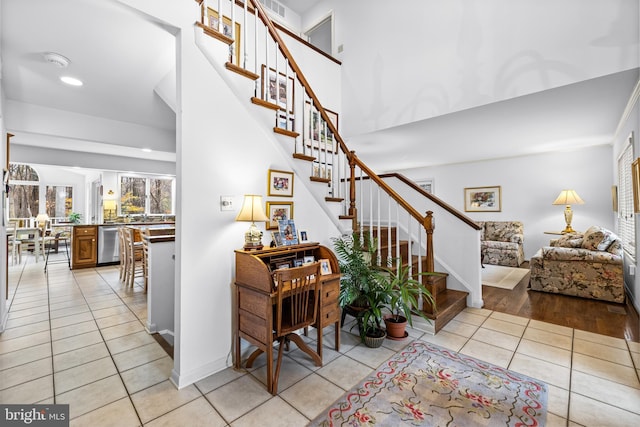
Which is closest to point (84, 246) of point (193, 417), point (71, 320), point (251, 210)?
point (71, 320)

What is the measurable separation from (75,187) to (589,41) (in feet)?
40.4

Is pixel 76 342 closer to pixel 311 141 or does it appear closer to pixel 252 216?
pixel 252 216

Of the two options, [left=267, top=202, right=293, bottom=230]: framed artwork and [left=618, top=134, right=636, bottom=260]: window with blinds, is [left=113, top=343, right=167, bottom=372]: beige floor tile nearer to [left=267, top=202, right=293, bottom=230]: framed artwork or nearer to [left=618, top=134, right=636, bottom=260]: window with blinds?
[left=267, top=202, right=293, bottom=230]: framed artwork

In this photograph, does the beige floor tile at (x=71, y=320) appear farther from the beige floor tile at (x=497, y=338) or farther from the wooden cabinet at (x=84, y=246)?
the beige floor tile at (x=497, y=338)

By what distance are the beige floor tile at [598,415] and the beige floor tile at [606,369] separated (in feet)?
1.36

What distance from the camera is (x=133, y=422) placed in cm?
167

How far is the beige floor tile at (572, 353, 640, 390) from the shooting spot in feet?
6.70

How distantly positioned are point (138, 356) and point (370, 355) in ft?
6.78

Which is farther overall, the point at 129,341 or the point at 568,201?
the point at 568,201

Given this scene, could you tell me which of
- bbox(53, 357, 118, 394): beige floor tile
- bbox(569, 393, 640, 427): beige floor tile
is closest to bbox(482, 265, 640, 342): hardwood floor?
bbox(569, 393, 640, 427): beige floor tile

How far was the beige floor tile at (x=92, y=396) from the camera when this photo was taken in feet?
5.85

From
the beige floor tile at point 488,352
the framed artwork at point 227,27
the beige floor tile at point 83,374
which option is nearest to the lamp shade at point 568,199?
the beige floor tile at point 488,352

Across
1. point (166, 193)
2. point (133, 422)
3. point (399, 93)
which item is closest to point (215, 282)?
point (133, 422)

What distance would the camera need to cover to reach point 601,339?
265 cm
